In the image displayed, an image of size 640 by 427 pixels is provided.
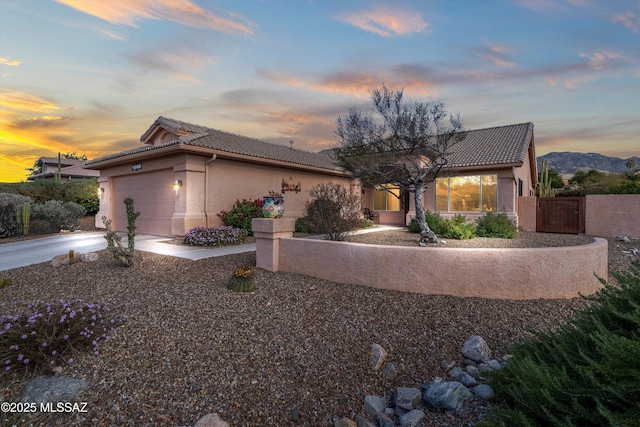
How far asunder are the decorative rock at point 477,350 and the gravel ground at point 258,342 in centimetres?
12

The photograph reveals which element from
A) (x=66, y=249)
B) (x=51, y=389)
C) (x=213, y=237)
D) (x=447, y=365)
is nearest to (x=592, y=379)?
(x=447, y=365)

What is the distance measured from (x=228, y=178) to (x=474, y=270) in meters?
9.75

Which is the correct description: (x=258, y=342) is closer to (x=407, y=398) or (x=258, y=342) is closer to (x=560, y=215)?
(x=407, y=398)

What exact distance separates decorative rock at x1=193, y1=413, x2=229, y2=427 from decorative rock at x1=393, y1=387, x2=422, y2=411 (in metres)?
1.70

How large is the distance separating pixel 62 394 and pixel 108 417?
599 mm

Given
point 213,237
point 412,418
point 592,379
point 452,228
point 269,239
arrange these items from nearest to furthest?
1. point 592,379
2. point 412,418
3. point 269,239
4. point 452,228
5. point 213,237

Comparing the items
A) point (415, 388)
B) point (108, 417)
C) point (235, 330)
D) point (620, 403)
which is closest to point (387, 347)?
point (415, 388)

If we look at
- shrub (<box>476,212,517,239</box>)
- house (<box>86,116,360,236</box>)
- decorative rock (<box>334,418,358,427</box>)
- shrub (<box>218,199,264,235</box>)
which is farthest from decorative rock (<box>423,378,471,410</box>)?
house (<box>86,116,360,236</box>)

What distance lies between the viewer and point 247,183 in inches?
522

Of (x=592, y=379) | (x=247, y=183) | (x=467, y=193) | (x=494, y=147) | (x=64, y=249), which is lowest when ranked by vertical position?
(x=64, y=249)

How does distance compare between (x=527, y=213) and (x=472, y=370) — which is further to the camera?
(x=527, y=213)

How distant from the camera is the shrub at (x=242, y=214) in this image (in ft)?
39.0

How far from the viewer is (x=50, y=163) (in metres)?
39.1

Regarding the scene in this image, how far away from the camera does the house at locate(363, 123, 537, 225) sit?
558 inches
